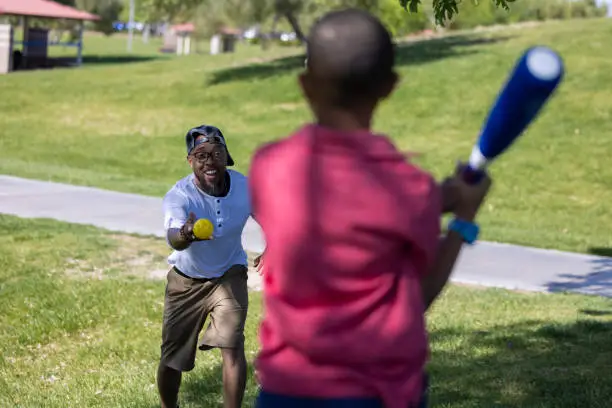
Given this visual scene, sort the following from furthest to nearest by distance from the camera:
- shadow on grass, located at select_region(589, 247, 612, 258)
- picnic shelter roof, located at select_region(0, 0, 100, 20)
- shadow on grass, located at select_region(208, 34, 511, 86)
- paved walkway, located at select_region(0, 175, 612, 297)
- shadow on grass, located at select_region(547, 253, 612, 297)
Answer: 1. picnic shelter roof, located at select_region(0, 0, 100, 20)
2. shadow on grass, located at select_region(208, 34, 511, 86)
3. shadow on grass, located at select_region(589, 247, 612, 258)
4. paved walkway, located at select_region(0, 175, 612, 297)
5. shadow on grass, located at select_region(547, 253, 612, 297)

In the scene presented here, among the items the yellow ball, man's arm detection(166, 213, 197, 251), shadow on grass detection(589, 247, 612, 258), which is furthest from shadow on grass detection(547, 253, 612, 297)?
the yellow ball

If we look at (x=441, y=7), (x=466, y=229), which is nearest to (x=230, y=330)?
(x=441, y=7)

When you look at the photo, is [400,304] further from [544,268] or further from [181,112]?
[181,112]

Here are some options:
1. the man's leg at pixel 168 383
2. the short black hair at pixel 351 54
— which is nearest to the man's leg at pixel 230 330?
the man's leg at pixel 168 383

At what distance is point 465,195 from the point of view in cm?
231

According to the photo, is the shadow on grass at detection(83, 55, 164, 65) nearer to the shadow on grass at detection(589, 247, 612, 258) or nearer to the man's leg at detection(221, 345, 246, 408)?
the shadow on grass at detection(589, 247, 612, 258)

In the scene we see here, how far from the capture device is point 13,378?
6.34m

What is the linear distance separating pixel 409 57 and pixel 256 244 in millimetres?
19727

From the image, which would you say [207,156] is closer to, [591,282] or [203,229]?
[203,229]

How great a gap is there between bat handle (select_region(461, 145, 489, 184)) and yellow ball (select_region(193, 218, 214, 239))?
2.06 meters

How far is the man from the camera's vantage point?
5043 millimetres

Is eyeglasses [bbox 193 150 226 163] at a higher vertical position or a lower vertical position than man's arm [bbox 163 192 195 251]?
higher

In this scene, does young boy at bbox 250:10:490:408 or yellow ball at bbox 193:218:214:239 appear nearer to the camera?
young boy at bbox 250:10:490:408

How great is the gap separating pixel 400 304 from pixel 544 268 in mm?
8770
